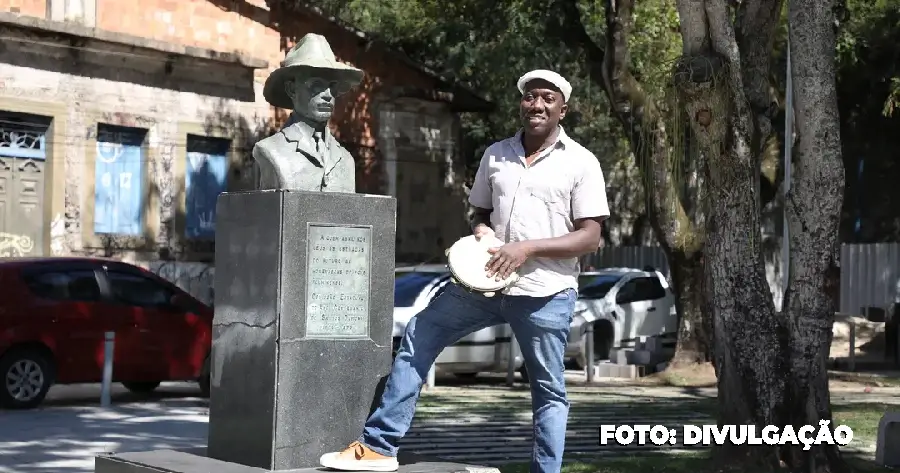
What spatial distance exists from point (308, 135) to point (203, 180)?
691 inches

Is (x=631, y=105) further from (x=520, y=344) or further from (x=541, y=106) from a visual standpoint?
(x=520, y=344)

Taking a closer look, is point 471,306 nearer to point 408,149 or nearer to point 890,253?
Answer: point 408,149

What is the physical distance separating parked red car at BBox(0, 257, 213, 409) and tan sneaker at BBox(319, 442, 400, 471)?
903 centimetres

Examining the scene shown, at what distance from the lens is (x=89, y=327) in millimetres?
16812

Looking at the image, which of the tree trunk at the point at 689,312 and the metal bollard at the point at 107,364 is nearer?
the metal bollard at the point at 107,364

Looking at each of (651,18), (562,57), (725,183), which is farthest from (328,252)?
(562,57)

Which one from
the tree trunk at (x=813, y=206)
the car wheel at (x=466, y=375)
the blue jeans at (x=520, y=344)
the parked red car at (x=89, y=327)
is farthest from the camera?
the car wheel at (x=466, y=375)

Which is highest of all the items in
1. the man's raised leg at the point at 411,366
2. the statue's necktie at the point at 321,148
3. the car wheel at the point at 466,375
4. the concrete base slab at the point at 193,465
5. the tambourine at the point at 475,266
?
the statue's necktie at the point at 321,148

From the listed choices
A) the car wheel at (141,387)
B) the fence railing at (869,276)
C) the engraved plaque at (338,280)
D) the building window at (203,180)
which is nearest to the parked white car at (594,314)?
the car wheel at (141,387)

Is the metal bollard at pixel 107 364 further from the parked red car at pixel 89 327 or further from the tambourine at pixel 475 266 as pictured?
the tambourine at pixel 475 266

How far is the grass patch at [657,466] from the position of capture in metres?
11.0

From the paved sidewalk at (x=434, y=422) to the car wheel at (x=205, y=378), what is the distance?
0.34 meters

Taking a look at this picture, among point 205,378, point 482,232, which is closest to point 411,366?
point 482,232

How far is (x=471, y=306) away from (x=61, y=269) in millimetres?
10153
